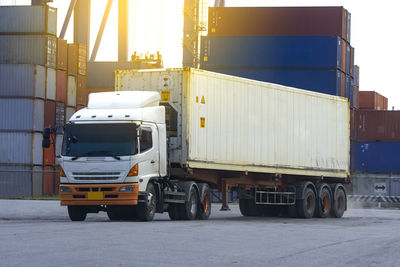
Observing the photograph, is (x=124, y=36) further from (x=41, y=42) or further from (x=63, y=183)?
(x=63, y=183)

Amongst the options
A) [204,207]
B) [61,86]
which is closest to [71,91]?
[61,86]

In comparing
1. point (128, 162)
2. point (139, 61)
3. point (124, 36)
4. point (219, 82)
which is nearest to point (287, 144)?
point (219, 82)

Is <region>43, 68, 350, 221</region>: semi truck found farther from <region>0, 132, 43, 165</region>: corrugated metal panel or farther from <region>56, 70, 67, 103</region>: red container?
<region>56, 70, 67, 103</region>: red container

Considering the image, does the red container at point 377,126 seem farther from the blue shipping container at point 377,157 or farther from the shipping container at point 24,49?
the shipping container at point 24,49

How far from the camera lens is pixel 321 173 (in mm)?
27672

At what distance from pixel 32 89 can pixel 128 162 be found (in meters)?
35.3

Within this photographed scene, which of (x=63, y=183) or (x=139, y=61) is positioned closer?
(x=63, y=183)

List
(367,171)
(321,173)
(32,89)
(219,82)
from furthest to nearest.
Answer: (367,171) < (32,89) < (321,173) < (219,82)

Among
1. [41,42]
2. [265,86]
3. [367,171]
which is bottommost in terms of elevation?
[367,171]

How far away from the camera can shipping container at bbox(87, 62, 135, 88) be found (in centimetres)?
7375

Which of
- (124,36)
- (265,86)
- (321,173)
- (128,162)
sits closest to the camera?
(128,162)

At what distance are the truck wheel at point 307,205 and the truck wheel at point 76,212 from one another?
7.73 meters

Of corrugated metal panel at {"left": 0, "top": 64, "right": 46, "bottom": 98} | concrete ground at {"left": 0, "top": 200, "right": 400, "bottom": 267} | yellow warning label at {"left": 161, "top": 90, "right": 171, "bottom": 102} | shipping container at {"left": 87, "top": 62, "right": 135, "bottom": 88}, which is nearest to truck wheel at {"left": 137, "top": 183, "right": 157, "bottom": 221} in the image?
concrete ground at {"left": 0, "top": 200, "right": 400, "bottom": 267}

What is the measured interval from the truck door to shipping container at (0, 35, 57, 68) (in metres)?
34.6
